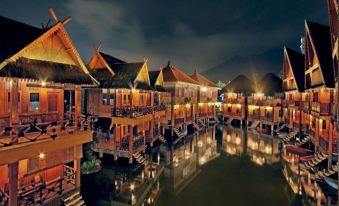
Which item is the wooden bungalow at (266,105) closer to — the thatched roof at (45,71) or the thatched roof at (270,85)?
the thatched roof at (270,85)

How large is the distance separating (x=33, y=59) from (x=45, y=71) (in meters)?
1.21

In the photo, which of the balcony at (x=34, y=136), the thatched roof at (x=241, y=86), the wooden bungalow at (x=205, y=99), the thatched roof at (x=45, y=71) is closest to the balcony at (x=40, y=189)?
the balcony at (x=34, y=136)

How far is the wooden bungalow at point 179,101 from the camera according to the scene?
36156 millimetres

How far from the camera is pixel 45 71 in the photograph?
1259 centimetres

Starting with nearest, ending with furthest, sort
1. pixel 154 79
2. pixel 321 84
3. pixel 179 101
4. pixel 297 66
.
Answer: pixel 321 84 < pixel 154 79 < pixel 297 66 < pixel 179 101

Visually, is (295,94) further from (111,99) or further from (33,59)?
(33,59)

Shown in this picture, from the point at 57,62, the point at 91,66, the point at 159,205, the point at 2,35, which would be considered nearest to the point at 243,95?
the point at 91,66

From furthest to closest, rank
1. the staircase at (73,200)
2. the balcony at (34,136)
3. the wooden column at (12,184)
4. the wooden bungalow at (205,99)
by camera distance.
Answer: the wooden bungalow at (205,99) < the staircase at (73,200) < the balcony at (34,136) < the wooden column at (12,184)

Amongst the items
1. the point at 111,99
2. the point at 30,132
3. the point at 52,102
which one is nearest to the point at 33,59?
the point at 52,102

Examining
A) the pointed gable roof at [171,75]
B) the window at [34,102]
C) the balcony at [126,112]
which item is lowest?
the balcony at [126,112]

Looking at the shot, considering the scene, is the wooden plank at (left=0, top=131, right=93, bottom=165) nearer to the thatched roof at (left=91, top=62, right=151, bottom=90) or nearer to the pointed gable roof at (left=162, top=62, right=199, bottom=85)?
the thatched roof at (left=91, top=62, right=151, bottom=90)

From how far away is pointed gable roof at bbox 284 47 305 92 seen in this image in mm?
33125

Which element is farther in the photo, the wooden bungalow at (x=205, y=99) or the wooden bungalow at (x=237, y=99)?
the wooden bungalow at (x=237, y=99)

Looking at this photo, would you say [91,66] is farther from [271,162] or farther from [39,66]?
[271,162]
